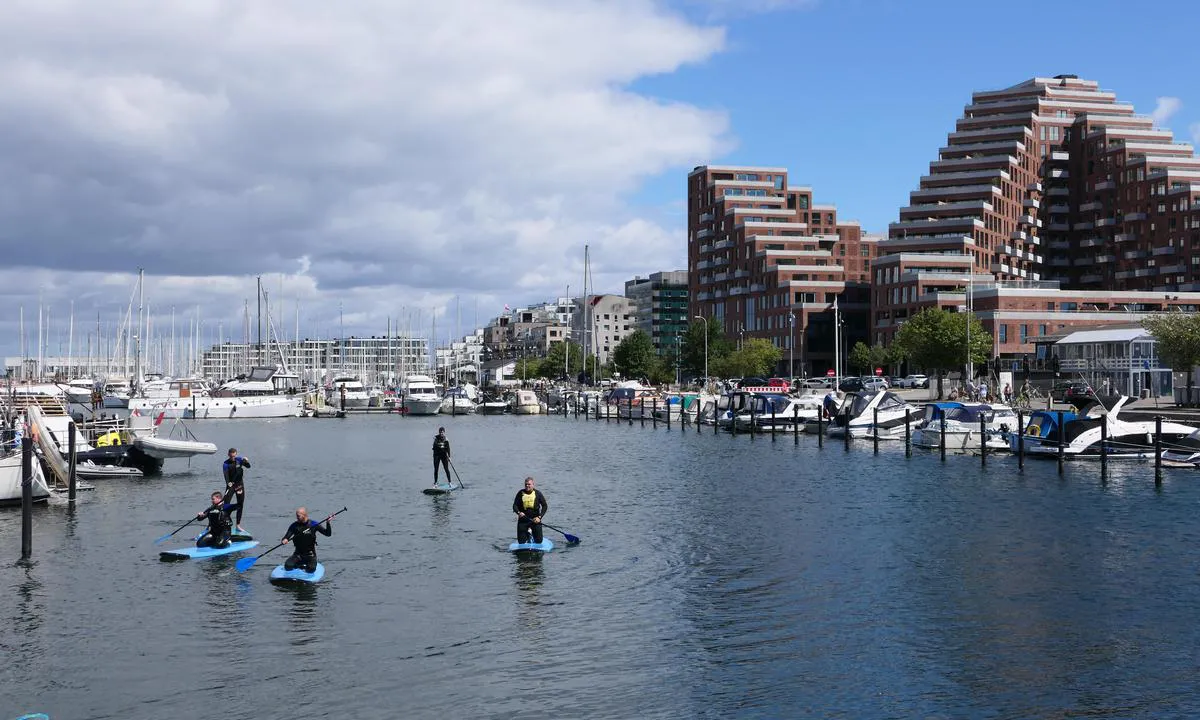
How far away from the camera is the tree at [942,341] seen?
403 feet

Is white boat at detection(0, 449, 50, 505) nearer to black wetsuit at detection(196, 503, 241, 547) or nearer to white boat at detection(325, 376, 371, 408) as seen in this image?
black wetsuit at detection(196, 503, 241, 547)

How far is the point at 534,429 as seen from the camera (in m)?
112

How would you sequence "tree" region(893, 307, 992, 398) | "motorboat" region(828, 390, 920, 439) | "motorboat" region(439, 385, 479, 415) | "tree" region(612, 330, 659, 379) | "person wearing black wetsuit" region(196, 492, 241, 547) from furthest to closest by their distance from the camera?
A: "tree" region(612, 330, 659, 379), "motorboat" region(439, 385, 479, 415), "tree" region(893, 307, 992, 398), "motorboat" region(828, 390, 920, 439), "person wearing black wetsuit" region(196, 492, 241, 547)

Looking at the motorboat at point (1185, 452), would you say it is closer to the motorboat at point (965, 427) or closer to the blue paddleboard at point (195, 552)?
the motorboat at point (965, 427)

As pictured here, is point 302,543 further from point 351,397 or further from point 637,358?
point 637,358

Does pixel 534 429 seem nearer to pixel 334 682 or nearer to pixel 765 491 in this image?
pixel 765 491

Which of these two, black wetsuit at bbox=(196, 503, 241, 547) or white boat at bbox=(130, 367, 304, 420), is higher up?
white boat at bbox=(130, 367, 304, 420)

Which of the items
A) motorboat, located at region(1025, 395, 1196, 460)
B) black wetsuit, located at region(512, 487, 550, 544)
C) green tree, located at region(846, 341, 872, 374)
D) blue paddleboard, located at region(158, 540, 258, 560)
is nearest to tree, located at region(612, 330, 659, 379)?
green tree, located at region(846, 341, 872, 374)

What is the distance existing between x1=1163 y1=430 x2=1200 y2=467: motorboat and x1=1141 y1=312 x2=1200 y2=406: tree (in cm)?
2866

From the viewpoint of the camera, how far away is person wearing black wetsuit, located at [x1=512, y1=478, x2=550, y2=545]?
33781 millimetres

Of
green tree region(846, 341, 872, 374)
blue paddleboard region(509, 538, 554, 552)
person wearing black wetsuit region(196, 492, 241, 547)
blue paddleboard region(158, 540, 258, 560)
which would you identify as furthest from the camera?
green tree region(846, 341, 872, 374)

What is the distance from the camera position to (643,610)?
27156 mm

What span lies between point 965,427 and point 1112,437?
429 inches

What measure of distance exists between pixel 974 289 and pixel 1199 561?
127 meters
